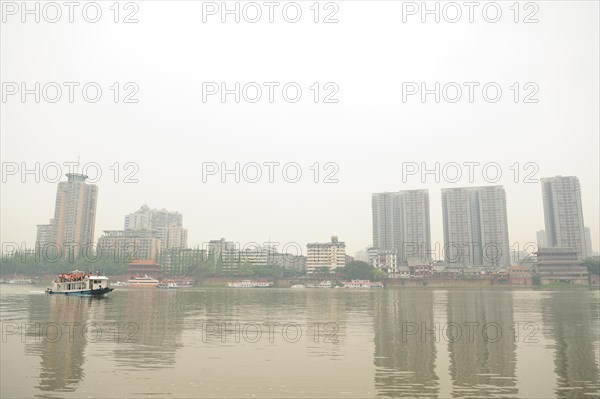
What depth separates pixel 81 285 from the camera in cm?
7625

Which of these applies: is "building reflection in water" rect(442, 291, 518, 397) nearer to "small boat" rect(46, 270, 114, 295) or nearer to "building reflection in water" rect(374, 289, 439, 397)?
"building reflection in water" rect(374, 289, 439, 397)

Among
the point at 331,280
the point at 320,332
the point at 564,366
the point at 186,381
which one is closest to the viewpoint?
the point at 186,381

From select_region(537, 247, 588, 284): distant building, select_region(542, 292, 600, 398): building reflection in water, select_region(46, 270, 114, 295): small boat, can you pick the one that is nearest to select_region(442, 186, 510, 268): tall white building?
select_region(537, 247, 588, 284): distant building

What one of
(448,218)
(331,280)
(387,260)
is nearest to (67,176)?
(331,280)

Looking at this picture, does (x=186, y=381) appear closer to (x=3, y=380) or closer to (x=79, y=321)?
(x=3, y=380)

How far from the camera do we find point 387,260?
7392 inches

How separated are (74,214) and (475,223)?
164403mm

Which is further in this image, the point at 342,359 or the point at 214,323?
the point at 214,323

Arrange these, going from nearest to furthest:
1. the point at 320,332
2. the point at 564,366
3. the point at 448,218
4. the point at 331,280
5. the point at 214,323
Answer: the point at 564,366 → the point at 320,332 → the point at 214,323 → the point at 331,280 → the point at 448,218

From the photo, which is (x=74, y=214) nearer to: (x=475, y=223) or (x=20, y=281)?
(x=20, y=281)

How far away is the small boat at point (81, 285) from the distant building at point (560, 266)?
133m

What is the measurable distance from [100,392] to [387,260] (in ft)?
589

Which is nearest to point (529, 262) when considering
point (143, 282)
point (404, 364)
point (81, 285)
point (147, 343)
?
point (143, 282)

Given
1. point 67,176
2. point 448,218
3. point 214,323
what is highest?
point 67,176
